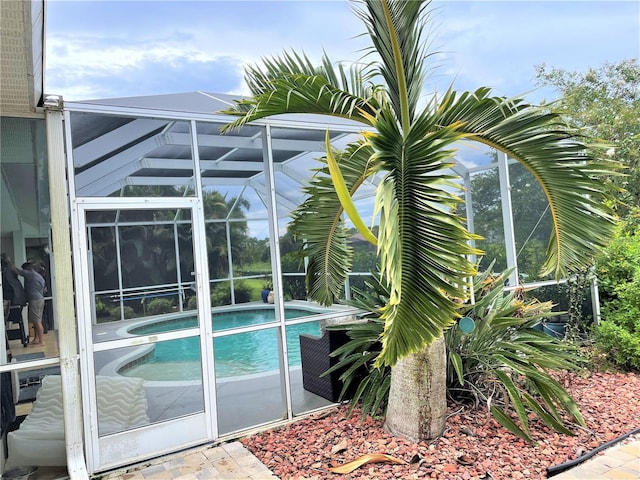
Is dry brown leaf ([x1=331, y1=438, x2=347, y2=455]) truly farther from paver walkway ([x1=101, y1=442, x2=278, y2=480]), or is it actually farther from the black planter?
the black planter

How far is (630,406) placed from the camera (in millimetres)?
4441

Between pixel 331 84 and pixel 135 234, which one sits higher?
pixel 331 84

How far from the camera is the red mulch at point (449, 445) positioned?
10.8 feet

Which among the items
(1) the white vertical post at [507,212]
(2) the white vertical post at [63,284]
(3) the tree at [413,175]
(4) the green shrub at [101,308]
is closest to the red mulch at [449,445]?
(3) the tree at [413,175]

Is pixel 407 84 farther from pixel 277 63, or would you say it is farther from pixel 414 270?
pixel 414 270

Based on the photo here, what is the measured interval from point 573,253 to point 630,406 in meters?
1.92

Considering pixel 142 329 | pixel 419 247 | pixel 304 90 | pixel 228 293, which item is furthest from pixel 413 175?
pixel 228 293

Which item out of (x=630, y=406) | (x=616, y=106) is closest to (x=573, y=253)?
(x=630, y=406)

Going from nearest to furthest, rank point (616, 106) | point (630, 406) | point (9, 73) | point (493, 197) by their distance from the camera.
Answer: point (9, 73) < point (630, 406) < point (493, 197) < point (616, 106)

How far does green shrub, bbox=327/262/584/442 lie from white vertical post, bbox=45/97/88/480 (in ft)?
7.64

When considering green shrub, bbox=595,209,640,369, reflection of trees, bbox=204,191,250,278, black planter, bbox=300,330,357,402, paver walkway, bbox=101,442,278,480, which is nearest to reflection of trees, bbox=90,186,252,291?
reflection of trees, bbox=204,191,250,278

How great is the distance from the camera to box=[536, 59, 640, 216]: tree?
9.38 metres

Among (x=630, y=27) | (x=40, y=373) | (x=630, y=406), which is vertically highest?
(x=630, y=27)

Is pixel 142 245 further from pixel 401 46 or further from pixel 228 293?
pixel 401 46
